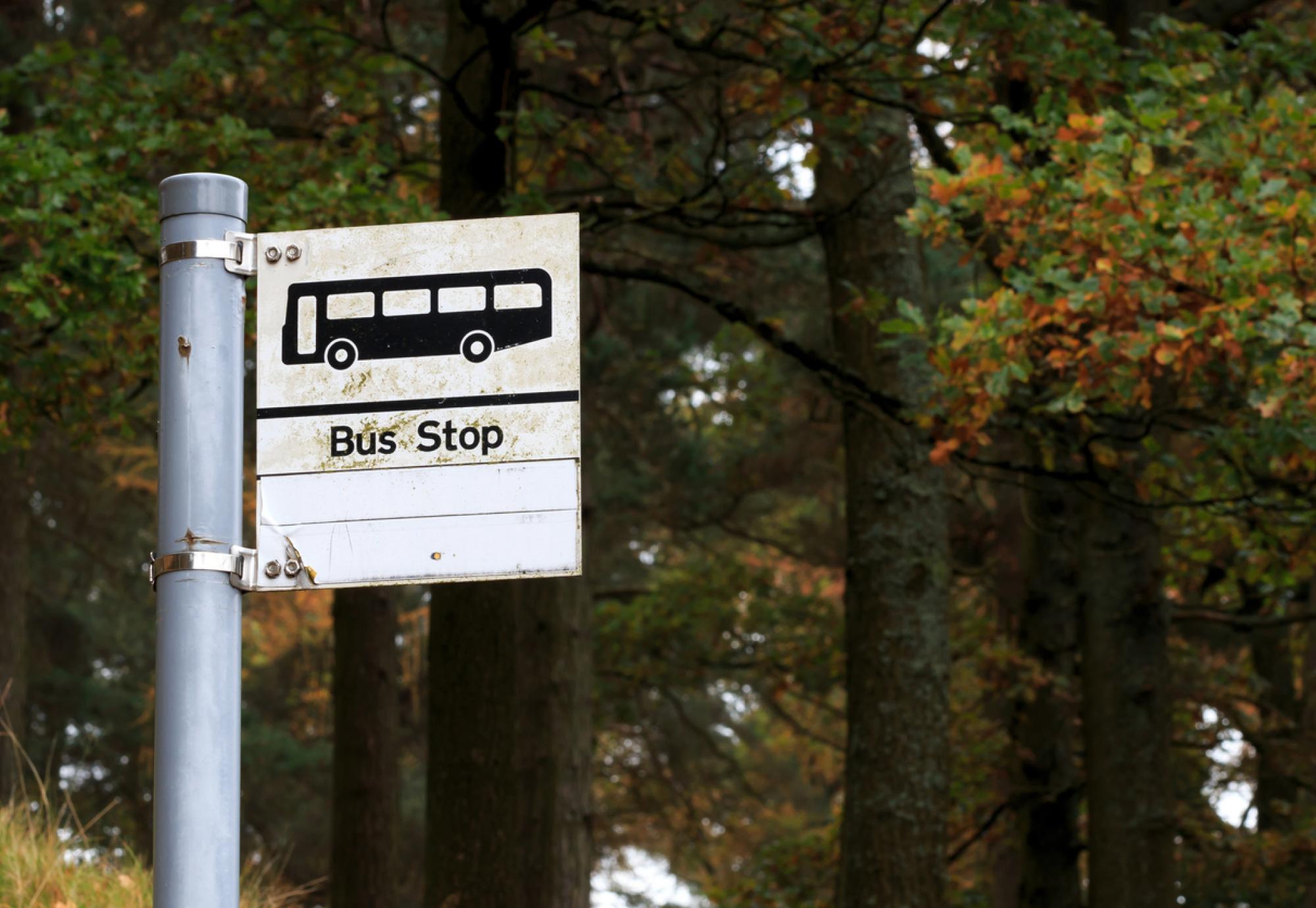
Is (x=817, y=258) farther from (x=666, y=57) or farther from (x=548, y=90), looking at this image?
(x=548, y=90)

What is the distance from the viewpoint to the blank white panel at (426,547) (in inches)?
74.4

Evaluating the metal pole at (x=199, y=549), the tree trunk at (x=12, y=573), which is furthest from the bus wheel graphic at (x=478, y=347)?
the tree trunk at (x=12, y=573)

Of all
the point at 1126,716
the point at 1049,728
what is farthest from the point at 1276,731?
the point at 1126,716

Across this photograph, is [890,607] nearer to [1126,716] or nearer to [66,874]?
[1126,716]

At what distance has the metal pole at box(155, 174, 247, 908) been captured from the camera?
1768mm

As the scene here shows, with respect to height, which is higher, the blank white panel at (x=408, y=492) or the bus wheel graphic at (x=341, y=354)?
the bus wheel graphic at (x=341, y=354)

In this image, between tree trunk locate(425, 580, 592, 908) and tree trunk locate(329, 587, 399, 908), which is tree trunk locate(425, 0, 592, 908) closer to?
tree trunk locate(425, 580, 592, 908)

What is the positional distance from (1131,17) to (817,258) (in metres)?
6.66

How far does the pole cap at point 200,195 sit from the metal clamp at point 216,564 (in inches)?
17.0

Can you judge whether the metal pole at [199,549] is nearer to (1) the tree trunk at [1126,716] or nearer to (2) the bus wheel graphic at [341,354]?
(2) the bus wheel graphic at [341,354]

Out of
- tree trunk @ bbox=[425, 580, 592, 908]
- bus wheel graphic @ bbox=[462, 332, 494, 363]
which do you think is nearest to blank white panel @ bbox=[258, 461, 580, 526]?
bus wheel graphic @ bbox=[462, 332, 494, 363]

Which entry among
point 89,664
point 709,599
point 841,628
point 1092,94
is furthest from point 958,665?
point 89,664

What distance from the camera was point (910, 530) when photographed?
934 cm

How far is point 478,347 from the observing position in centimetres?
195
